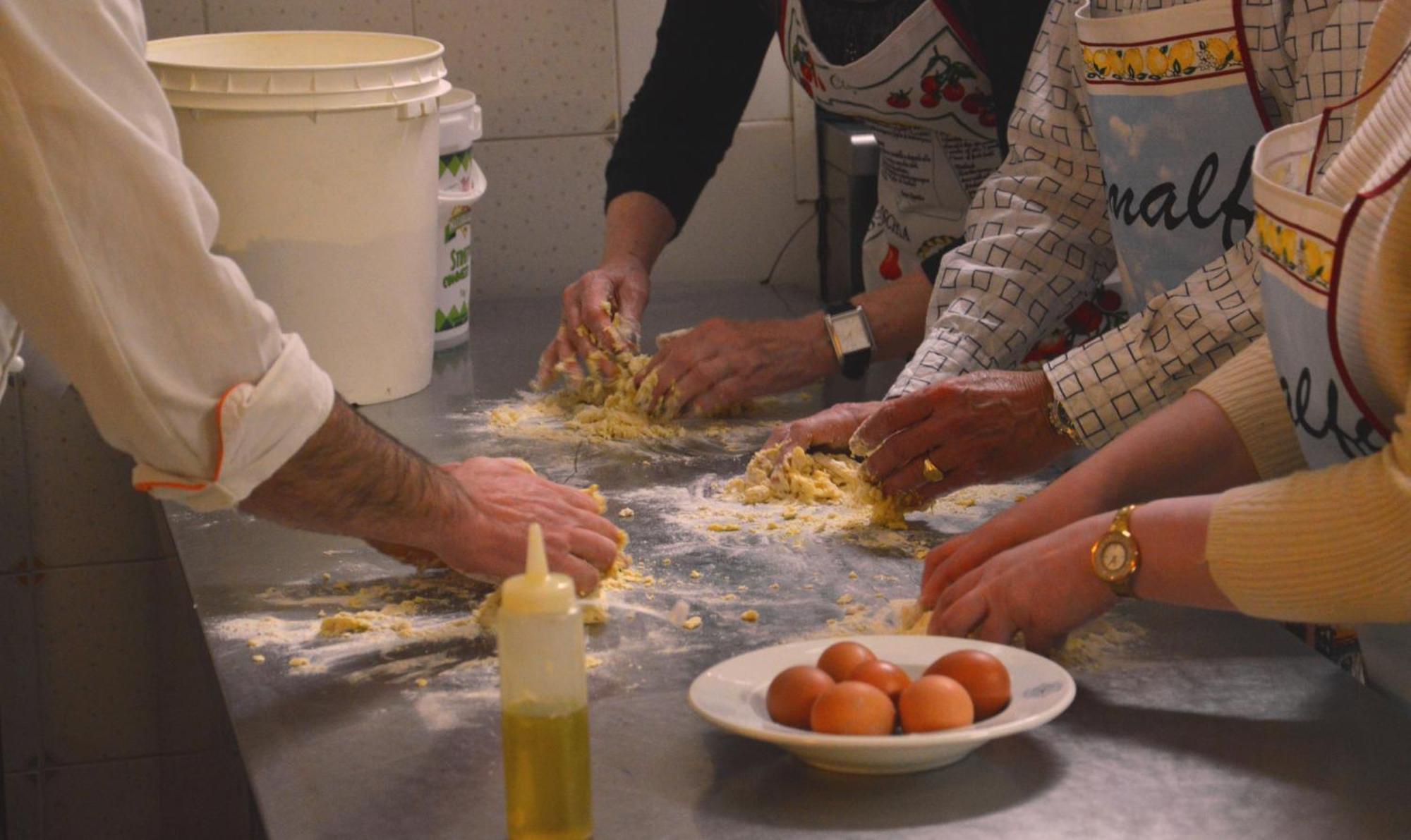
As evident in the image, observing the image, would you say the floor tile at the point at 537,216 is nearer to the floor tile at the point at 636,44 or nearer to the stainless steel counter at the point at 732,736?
the floor tile at the point at 636,44

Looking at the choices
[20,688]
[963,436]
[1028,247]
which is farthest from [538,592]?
[20,688]

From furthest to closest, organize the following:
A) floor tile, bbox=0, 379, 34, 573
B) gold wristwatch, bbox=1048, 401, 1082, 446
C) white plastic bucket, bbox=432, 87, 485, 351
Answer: floor tile, bbox=0, 379, 34, 573, white plastic bucket, bbox=432, 87, 485, 351, gold wristwatch, bbox=1048, 401, 1082, 446

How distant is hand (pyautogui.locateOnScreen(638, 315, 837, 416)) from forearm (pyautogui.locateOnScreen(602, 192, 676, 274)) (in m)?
0.31

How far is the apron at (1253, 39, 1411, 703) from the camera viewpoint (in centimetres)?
108

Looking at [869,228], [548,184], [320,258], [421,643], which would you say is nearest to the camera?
[421,643]

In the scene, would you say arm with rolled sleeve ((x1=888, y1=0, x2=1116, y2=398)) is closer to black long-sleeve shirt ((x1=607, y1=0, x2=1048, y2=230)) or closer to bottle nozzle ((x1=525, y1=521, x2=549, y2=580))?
black long-sleeve shirt ((x1=607, y1=0, x2=1048, y2=230))

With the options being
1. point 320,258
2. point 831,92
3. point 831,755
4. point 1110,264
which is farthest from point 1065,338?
point 831,755

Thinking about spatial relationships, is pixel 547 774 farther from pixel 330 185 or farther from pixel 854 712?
pixel 330 185

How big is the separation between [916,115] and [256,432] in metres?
1.23

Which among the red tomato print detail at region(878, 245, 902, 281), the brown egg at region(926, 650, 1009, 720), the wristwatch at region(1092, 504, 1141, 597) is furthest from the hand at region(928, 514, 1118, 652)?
the red tomato print detail at region(878, 245, 902, 281)

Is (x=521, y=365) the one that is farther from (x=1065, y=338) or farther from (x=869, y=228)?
(x=1065, y=338)

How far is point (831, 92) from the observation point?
2176mm

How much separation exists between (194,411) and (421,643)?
12.8 inches

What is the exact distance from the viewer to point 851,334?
210cm
